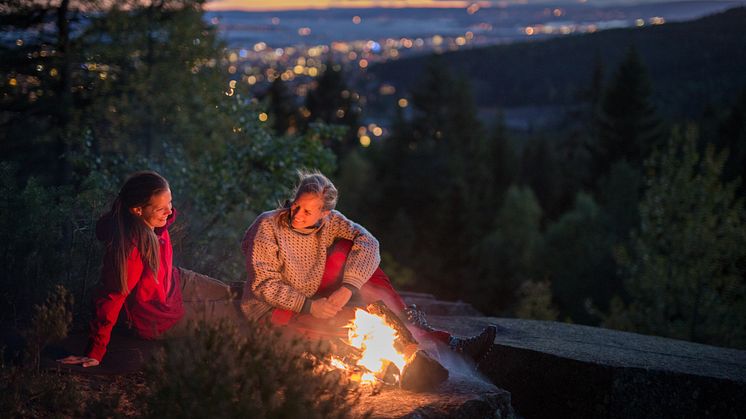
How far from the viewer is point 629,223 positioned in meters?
38.1

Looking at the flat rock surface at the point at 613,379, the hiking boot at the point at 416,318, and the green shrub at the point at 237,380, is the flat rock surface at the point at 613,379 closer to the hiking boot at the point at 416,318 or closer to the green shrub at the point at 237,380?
the hiking boot at the point at 416,318

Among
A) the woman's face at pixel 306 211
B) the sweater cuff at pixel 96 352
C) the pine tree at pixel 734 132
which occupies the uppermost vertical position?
the pine tree at pixel 734 132

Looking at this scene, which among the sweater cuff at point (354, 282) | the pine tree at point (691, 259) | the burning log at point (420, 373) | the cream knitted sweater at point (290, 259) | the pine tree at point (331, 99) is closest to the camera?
the burning log at point (420, 373)

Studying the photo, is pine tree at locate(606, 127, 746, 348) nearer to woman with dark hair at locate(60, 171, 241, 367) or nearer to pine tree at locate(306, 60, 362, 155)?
woman with dark hair at locate(60, 171, 241, 367)

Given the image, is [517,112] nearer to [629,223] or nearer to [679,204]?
[629,223]

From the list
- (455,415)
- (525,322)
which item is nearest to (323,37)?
(525,322)

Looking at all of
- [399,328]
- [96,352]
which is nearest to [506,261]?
[399,328]

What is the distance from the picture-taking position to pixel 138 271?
5.04 m

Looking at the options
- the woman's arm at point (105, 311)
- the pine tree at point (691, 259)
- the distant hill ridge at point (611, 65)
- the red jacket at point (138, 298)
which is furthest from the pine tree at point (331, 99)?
the woman's arm at point (105, 311)

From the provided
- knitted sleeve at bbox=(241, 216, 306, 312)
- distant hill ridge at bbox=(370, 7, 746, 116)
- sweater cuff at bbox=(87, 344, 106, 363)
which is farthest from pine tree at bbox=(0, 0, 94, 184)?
distant hill ridge at bbox=(370, 7, 746, 116)

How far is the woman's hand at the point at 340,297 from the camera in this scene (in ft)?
17.4

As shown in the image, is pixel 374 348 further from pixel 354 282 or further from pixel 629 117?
pixel 629 117

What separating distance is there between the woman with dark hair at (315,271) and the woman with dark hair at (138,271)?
38 cm

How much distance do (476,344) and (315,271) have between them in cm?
128
